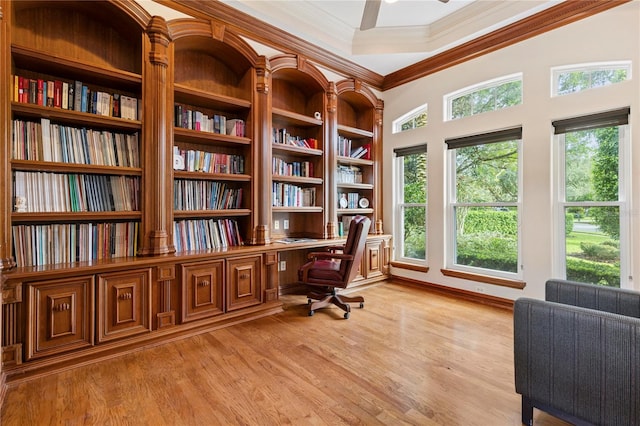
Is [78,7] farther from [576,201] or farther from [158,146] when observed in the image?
[576,201]

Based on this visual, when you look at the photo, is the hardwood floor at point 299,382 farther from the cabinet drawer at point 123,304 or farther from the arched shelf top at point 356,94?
the arched shelf top at point 356,94

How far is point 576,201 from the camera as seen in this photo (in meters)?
3.18

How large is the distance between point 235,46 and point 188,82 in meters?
0.64

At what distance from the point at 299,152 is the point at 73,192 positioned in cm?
242

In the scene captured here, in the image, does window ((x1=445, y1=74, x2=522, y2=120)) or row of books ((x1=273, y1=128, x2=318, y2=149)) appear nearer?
window ((x1=445, y1=74, x2=522, y2=120))

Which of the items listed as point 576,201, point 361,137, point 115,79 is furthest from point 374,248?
point 115,79

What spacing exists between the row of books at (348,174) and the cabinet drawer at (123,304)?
9.45 feet

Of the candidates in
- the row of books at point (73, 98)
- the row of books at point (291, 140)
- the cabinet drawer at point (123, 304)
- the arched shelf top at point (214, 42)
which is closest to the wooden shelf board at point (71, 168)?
the row of books at point (73, 98)

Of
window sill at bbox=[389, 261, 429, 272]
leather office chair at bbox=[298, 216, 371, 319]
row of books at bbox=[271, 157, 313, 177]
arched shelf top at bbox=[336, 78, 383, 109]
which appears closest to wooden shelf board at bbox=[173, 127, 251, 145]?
row of books at bbox=[271, 157, 313, 177]

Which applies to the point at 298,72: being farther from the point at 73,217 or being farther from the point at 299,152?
the point at 73,217

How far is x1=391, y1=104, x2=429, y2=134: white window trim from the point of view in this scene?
15.0 ft

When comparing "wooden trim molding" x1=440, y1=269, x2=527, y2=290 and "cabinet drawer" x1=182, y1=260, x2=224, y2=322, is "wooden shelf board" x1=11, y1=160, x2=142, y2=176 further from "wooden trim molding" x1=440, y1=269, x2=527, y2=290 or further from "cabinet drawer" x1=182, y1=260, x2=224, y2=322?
"wooden trim molding" x1=440, y1=269, x2=527, y2=290

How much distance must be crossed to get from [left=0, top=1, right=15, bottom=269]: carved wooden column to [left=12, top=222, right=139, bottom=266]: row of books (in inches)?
6.9

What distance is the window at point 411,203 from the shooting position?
455cm
